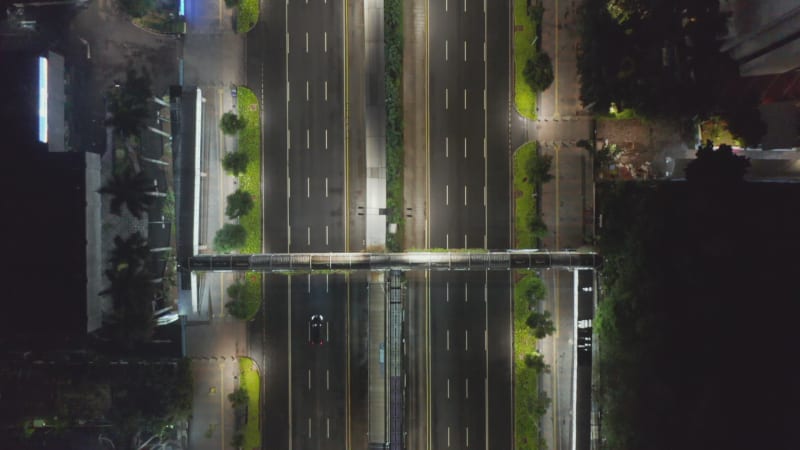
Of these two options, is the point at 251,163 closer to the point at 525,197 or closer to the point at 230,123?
the point at 230,123

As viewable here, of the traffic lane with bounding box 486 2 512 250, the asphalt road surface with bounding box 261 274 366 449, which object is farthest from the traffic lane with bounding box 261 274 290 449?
the traffic lane with bounding box 486 2 512 250

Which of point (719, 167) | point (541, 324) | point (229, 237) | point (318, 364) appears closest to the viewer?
point (719, 167)

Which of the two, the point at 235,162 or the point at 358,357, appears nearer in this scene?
the point at 235,162

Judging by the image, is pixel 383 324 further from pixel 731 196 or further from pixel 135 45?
pixel 135 45

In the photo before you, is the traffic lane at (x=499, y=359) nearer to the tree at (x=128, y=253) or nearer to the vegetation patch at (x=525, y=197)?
the vegetation patch at (x=525, y=197)

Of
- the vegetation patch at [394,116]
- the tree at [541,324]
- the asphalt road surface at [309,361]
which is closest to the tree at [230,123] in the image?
the vegetation patch at [394,116]

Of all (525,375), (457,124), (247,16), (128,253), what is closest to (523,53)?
(457,124)

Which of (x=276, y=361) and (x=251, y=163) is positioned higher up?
(x=251, y=163)
